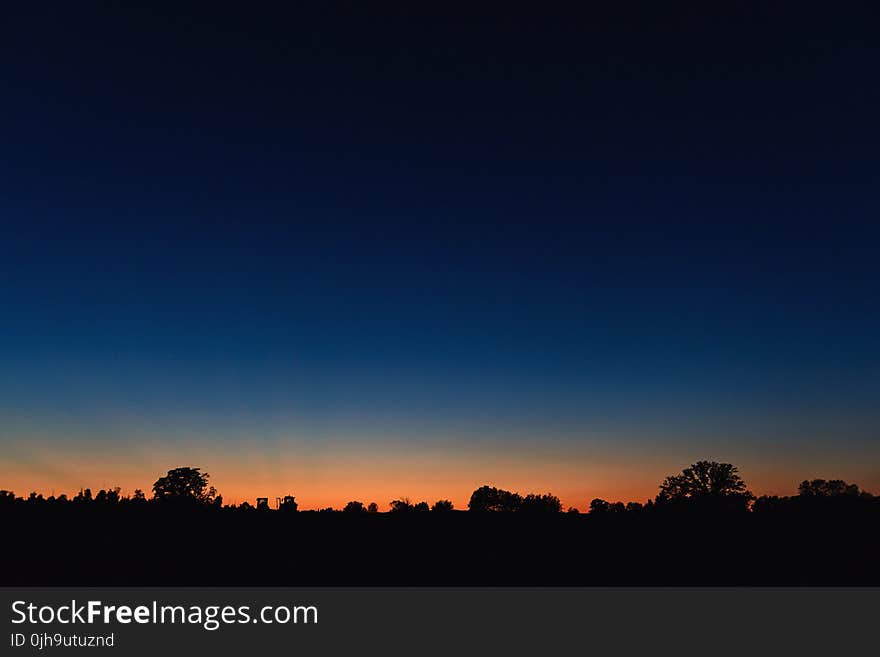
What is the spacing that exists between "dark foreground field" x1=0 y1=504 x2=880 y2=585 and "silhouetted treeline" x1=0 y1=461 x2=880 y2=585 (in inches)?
4.1

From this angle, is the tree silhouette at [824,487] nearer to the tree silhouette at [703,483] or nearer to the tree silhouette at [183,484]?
the tree silhouette at [703,483]

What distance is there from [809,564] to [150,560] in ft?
134

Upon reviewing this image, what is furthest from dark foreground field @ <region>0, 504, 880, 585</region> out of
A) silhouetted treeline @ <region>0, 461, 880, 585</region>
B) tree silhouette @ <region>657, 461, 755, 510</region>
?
tree silhouette @ <region>657, 461, 755, 510</region>

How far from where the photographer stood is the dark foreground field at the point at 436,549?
38219 millimetres

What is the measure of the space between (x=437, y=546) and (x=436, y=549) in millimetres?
660

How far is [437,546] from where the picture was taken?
4497cm

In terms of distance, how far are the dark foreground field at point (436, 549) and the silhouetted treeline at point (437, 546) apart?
0.34 ft

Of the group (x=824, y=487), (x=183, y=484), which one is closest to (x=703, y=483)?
Answer: (x=824, y=487)

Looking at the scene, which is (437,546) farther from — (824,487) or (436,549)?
(824,487)

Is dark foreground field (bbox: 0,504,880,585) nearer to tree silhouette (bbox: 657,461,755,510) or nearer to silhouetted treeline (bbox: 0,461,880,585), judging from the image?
silhouetted treeline (bbox: 0,461,880,585)
